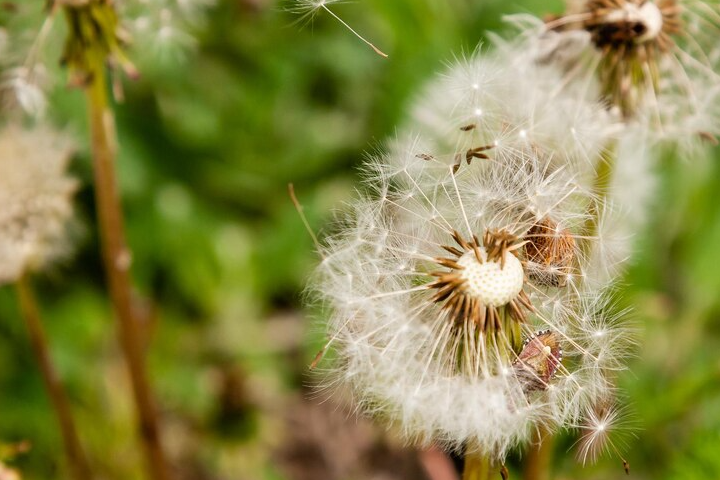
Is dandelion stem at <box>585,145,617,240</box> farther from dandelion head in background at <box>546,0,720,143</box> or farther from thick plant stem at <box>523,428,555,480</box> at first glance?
thick plant stem at <box>523,428,555,480</box>

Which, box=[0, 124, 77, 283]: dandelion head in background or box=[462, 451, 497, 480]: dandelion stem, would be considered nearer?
box=[462, 451, 497, 480]: dandelion stem

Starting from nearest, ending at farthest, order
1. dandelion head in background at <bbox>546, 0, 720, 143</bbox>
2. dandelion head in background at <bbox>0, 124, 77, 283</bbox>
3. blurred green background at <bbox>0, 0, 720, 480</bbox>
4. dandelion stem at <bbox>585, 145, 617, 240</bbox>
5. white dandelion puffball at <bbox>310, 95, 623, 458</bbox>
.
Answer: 1. white dandelion puffball at <bbox>310, 95, 623, 458</bbox>
2. dandelion stem at <bbox>585, 145, 617, 240</bbox>
3. dandelion head in background at <bbox>546, 0, 720, 143</bbox>
4. dandelion head in background at <bbox>0, 124, 77, 283</bbox>
5. blurred green background at <bbox>0, 0, 720, 480</bbox>

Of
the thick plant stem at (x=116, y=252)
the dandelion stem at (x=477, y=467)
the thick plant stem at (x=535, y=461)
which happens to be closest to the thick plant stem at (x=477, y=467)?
the dandelion stem at (x=477, y=467)

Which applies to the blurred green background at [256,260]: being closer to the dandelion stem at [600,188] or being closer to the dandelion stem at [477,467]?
the dandelion stem at [600,188]

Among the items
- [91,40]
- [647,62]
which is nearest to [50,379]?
[91,40]

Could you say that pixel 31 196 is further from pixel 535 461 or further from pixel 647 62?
pixel 647 62

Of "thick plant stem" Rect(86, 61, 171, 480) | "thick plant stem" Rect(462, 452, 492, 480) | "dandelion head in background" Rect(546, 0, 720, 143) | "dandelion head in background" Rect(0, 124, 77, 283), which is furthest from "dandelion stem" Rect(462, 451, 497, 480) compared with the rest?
"dandelion head in background" Rect(0, 124, 77, 283)

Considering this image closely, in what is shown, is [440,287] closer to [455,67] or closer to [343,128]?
[455,67]
